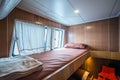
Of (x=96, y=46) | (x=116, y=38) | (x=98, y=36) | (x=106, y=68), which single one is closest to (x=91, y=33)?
(x=98, y=36)

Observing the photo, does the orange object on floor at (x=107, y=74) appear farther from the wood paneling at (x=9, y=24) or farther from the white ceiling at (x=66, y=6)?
the wood paneling at (x=9, y=24)

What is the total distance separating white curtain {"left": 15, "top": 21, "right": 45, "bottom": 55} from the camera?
7.04 ft

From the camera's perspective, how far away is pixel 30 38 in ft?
7.98

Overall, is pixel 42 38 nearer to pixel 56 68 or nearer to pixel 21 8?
pixel 21 8

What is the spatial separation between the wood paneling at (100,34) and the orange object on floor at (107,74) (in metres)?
0.74

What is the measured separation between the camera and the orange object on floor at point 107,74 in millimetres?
2937

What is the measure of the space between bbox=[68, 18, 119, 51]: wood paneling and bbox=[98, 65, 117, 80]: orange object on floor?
29.1 inches

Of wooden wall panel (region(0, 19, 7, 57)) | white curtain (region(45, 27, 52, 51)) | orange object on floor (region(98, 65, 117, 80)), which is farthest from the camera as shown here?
white curtain (region(45, 27, 52, 51))

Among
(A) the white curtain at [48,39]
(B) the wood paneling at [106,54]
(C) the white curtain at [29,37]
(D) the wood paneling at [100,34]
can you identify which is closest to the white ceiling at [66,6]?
(C) the white curtain at [29,37]

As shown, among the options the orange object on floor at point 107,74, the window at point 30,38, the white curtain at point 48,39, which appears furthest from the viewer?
the white curtain at point 48,39

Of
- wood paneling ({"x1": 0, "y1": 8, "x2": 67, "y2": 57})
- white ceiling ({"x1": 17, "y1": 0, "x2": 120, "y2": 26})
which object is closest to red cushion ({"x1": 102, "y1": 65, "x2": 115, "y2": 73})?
white ceiling ({"x1": 17, "y1": 0, "x2": 120, "y2": 26})

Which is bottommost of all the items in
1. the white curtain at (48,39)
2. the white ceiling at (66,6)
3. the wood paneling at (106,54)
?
the wood paneling at (106,54)

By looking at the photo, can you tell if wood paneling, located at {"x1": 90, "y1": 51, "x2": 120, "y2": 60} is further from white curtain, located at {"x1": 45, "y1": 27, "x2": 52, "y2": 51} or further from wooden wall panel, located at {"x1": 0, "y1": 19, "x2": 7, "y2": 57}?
wooden wall panel, located at {"x1": 0, "y1": 19, "x2": 7, "y2": 57}

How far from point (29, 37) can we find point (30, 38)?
44 millimetres
